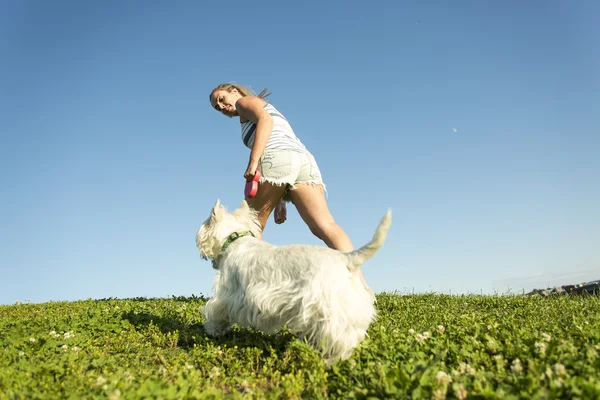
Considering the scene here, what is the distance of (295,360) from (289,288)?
2.44 feet

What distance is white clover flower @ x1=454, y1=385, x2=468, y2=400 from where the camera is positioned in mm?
3363

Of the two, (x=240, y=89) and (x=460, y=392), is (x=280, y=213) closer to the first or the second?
(x=240, y=89)

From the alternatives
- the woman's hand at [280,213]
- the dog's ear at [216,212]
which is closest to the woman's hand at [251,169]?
the dog's ear at [216,212]

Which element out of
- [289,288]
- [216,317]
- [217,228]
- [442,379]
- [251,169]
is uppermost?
[251,169]

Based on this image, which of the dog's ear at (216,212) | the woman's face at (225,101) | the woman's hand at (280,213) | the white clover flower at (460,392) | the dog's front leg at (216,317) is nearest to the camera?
the white clover flower at (460,392)

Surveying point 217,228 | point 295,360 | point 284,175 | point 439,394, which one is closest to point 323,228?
point 284,175

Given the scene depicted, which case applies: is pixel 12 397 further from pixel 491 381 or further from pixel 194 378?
pixel 491 381

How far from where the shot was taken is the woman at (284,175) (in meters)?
6.96

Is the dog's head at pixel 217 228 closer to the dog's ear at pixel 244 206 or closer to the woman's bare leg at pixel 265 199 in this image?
the dog's ear at pixel 244 206

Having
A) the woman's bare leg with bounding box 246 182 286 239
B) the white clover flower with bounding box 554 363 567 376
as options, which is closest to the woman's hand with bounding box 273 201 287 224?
the woman's bare leg with bounding box 246 182 286 239

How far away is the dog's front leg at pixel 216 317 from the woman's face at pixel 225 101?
3.39m

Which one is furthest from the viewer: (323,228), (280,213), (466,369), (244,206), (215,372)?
(280,213)

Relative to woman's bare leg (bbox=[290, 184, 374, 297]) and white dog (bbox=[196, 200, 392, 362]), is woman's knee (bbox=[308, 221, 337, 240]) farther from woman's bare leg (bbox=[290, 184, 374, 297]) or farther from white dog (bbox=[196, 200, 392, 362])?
white dog (bbox=[196, 200, 392, 362])

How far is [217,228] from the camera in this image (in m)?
6.22
